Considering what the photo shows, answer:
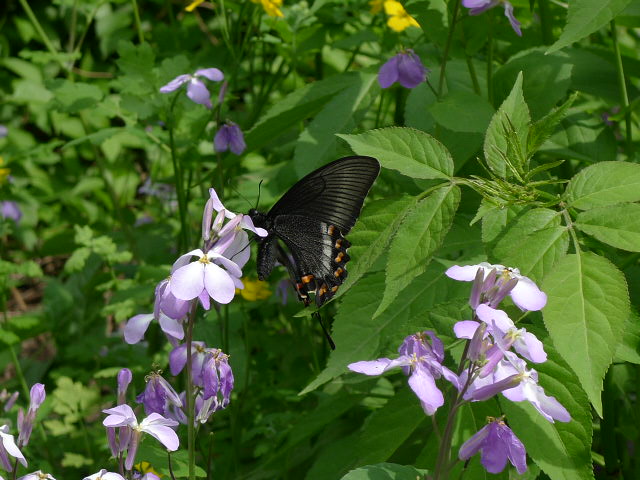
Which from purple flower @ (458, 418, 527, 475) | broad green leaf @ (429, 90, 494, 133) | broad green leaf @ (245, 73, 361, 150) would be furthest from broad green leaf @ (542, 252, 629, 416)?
broad green leaf @ (245, 73, 361, 150)

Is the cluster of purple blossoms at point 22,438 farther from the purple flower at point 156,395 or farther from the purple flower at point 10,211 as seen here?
the purple flower at point 10,211

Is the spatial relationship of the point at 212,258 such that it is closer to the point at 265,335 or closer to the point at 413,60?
the point at 413,60

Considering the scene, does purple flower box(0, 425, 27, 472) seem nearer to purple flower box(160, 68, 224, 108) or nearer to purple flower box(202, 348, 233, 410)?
purple flower box(202, 348, 233, 410)

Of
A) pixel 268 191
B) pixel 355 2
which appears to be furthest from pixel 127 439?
pixel 355 2

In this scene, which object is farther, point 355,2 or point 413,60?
point 355,2

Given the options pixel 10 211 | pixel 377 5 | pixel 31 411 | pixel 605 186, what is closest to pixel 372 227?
pixel 605 186

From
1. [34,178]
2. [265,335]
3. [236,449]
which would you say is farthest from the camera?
[34,178]

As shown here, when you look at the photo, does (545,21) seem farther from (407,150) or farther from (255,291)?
(255,291)
